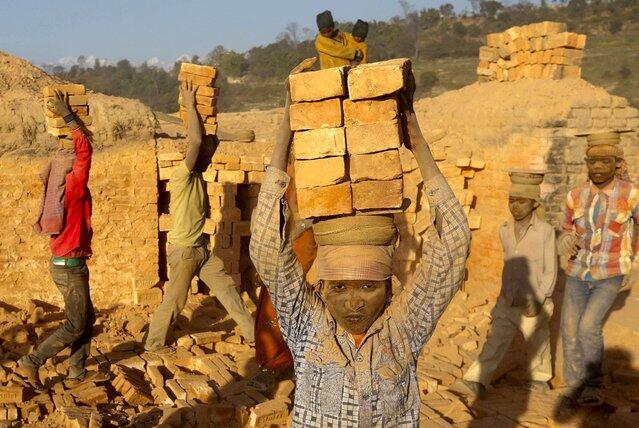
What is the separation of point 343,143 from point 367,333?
67 cm

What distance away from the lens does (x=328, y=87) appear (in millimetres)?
2143

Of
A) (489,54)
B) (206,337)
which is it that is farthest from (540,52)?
(206,337)

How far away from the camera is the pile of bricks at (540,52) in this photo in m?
8.93

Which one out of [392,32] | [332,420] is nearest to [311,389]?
[332,420]

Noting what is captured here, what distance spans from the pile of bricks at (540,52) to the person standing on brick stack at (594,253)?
4.38 metres

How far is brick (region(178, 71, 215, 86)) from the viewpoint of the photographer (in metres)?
6.23

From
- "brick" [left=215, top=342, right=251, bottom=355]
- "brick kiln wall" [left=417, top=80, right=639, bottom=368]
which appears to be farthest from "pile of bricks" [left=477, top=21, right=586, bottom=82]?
"brick" [left=215, top=342, right=251, bottom=355]

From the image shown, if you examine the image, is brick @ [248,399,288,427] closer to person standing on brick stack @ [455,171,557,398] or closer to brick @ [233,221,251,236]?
person standing on brick stack @ [455,171,557,398]

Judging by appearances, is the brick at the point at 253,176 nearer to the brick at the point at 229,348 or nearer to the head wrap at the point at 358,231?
the brick at the point at 229,348

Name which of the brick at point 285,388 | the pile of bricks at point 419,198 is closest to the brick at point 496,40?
the pile of bricks at point 419,198

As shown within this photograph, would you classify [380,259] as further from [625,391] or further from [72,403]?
[625,391]

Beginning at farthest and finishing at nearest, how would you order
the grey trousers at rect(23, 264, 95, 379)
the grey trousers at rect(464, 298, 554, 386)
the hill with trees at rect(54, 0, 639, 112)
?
the hill with trees at rect(54, 0, 639, 112)
the grey trousers at rect(464, 298, 554, 386)
the grey trousers at rect(23, 264, 95, 379)

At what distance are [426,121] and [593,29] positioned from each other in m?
35.1

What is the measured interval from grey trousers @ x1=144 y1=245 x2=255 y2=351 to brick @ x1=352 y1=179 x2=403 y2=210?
156 inches
